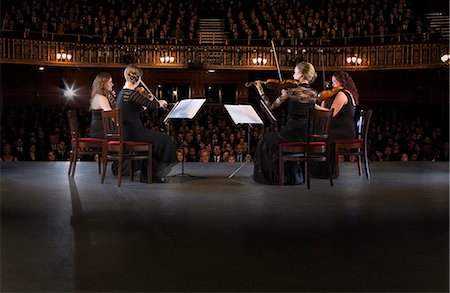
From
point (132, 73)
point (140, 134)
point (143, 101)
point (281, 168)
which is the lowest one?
point (281, 168)

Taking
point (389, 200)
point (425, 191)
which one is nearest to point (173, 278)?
point (389, 200)

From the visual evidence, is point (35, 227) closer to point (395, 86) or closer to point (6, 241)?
point (6, 241)

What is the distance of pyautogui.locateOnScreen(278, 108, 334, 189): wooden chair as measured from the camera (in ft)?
19.3

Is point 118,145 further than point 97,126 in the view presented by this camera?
No

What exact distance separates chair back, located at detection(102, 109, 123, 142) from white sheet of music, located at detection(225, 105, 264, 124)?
1.09m

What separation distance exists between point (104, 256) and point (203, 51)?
44.4 ft

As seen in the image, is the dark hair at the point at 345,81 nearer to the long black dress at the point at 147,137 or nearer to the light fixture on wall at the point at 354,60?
the long black dress at the point at 147,137

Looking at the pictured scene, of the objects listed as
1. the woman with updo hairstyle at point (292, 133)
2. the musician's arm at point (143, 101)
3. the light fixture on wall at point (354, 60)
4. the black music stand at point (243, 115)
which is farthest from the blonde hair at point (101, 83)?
the light fixture on wall at point (354, 60)

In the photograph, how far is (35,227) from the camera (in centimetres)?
377

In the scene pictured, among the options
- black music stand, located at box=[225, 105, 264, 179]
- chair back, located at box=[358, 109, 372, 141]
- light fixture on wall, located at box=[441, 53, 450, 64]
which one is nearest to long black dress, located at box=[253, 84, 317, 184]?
black music stand, located at box=[225, 105, 264, 179]

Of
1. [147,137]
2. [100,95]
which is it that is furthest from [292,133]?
[100,95]

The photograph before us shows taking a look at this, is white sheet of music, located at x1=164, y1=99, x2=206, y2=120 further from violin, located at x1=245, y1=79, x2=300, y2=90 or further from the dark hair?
the dark hair

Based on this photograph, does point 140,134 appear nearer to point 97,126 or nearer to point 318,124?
point 97,126

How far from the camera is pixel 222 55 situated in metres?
16.3
